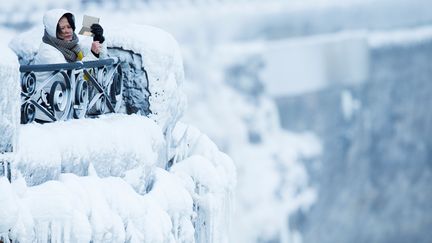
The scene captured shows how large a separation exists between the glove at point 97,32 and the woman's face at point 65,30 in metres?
0.22

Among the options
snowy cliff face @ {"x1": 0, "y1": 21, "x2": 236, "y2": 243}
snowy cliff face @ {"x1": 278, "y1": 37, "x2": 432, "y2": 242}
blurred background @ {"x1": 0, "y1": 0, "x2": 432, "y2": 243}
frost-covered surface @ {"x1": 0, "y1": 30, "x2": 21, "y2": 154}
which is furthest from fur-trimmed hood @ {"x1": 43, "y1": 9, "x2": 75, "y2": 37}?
snowy cliff face @ {"x1": 278, "y1": 37, "x2": 432, "y2": 242}

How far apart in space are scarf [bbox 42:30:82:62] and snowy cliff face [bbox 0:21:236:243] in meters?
0.39

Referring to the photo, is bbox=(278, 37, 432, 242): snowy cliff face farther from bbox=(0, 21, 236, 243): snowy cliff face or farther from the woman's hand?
the woman's hand

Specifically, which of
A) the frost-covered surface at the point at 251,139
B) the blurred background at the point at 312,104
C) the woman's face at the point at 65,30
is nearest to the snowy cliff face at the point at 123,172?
the woman's face at the point at 65,30

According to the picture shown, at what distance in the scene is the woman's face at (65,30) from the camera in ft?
26.1

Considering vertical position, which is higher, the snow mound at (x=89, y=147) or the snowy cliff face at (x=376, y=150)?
the snow mound at (x=89, y=147)

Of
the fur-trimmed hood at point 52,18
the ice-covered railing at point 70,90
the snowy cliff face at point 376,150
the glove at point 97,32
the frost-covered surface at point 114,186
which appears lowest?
the snowy cliff face at point 376,150

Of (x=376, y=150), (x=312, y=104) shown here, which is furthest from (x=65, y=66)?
(x=376, y=150)

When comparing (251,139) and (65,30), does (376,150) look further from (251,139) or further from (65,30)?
(65,30)

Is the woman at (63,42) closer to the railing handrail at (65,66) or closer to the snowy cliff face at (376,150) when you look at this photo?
the railing handrail at (65,66)

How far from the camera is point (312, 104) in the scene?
3472 centimetres

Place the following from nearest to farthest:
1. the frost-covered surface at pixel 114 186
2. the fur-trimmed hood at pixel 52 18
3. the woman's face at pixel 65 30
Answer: the frost-covered surface at pixel 114 186 < the fur-trimmed hood at pixel 52 18 < the woman's face at pixel 65 30

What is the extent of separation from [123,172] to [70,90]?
0.54m

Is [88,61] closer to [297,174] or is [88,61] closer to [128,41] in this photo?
[128,41]
